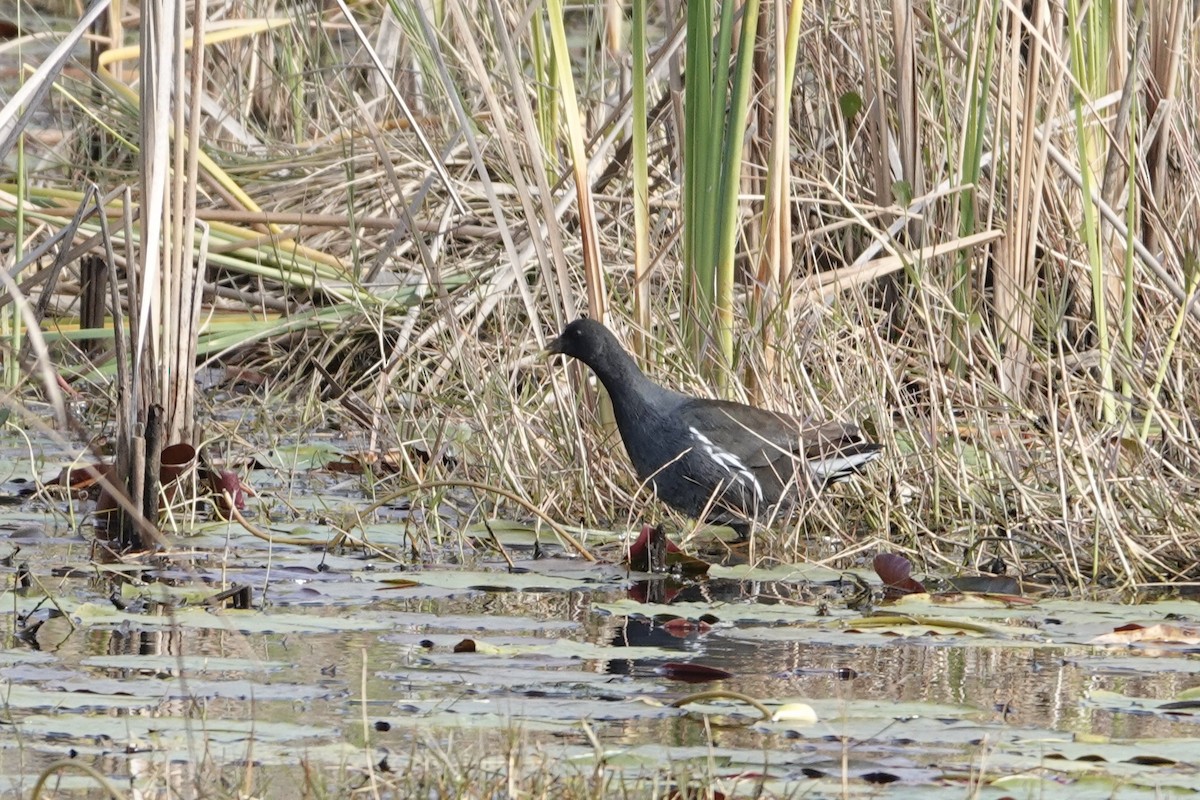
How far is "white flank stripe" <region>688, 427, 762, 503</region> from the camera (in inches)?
A: 215

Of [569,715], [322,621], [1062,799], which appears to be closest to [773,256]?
[322,621]

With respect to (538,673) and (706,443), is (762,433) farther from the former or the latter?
(538,673)

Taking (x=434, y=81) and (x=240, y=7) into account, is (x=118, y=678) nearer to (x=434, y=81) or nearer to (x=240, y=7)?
(x=434, y=81)

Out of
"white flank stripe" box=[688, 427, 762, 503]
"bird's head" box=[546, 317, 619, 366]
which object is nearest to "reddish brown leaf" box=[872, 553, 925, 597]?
"white flank stripe" box=[688, 427, 762, 503]

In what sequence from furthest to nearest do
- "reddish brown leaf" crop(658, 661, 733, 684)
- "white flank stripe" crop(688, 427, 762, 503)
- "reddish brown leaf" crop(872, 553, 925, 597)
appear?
"white flank stripe" crop(688, 427, 762, 503)
"reddish brown leaf" crop(872, 553, 925, 597)
"reddish brown leaf" crop(658, 661, 733, 684)

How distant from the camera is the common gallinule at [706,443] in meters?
5.39

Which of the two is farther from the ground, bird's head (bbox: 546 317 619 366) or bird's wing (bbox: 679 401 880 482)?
bird's head (bbox: 546 317 619 366)

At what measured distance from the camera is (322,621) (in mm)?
4047

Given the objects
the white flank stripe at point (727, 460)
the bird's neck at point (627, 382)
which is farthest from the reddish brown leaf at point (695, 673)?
the bird's neck at point (627, 382)

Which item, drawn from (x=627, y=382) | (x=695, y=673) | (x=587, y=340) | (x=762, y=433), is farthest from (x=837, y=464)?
(x=695, y=673)

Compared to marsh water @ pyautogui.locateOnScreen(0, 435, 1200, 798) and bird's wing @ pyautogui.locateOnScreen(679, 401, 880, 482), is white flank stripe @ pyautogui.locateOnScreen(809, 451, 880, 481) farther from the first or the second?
marsh water @ pyautogui.locateOnScreen(0, 435, 1200, 798)

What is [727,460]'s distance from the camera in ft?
17.9

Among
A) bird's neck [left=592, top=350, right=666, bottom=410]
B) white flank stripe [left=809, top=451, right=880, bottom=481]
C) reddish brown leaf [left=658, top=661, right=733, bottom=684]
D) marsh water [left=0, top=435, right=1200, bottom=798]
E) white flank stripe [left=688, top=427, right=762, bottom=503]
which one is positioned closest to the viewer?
marsh water [left=0, top=435, right=1200, bottom=798]

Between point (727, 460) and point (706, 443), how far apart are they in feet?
0.25
